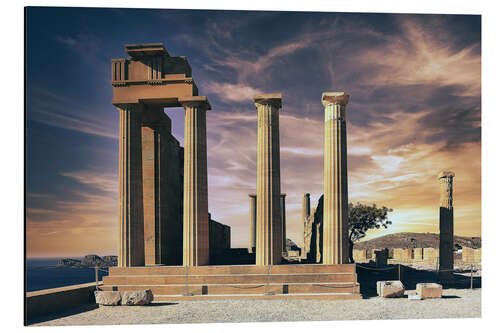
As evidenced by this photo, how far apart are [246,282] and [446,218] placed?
15.7 metres

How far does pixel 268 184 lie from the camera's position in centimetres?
2102

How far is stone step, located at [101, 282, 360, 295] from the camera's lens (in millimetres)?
19281

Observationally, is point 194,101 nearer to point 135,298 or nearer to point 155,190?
point 155,190

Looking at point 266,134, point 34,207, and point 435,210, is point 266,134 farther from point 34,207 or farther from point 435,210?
point 435,210

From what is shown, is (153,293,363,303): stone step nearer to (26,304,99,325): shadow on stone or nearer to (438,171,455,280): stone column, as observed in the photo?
(26,304,99,325): shadow on stone

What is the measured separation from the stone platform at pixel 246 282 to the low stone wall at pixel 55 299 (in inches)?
37.0

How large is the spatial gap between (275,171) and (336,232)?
4.41 meters

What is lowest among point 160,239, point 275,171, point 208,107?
point 160,239

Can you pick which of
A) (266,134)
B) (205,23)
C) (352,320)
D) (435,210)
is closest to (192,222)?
(266,134)

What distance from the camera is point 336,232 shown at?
20453 mm

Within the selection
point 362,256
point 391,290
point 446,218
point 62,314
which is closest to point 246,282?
point 391,290

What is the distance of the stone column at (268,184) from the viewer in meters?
20.6

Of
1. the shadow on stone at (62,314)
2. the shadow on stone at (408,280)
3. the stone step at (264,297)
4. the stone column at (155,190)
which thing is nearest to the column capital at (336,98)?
the shadow on stone at (408,280)

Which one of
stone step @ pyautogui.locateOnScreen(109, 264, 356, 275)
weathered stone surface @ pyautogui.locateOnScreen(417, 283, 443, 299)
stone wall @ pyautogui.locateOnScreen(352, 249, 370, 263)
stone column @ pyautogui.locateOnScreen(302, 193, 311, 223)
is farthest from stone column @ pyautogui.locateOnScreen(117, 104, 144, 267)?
stone wall @ pyautogui.locateOnScreen(352, 249, 370, 263)
